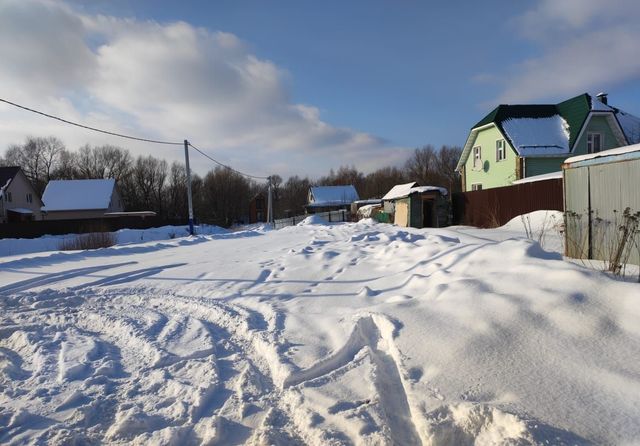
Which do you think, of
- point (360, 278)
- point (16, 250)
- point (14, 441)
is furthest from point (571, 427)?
point (16, 250)

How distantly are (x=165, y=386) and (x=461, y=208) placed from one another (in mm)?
19658

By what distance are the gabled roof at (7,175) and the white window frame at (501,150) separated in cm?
4079

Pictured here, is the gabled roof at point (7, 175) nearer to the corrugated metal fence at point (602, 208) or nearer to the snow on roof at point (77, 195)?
the snow on roof at point (77, 195)

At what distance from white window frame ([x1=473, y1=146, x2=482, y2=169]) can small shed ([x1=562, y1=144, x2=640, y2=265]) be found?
67.8 ft

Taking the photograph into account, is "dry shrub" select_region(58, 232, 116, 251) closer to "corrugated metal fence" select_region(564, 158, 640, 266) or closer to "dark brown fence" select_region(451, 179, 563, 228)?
"dark brown fence" select_region(451, 179, 563, 228)

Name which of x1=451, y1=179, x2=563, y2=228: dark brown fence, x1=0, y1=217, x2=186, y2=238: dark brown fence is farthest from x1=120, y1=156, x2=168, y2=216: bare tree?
x1=451, y1=179, x2=563, y2=228: dark brown fence

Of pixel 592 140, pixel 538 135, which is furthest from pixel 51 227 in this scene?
pixel 592 140

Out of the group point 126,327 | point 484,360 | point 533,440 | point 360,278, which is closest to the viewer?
point 533,440

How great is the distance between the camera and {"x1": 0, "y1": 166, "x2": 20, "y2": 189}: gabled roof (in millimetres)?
37344

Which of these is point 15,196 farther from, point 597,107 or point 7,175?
point 597,107

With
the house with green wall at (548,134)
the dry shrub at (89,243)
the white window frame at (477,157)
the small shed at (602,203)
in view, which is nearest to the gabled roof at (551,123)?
the house with green wall at (548,134)

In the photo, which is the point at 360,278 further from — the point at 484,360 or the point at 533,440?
the point at 533,440

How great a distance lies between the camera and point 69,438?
9.06ft

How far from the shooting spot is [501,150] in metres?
24.4
